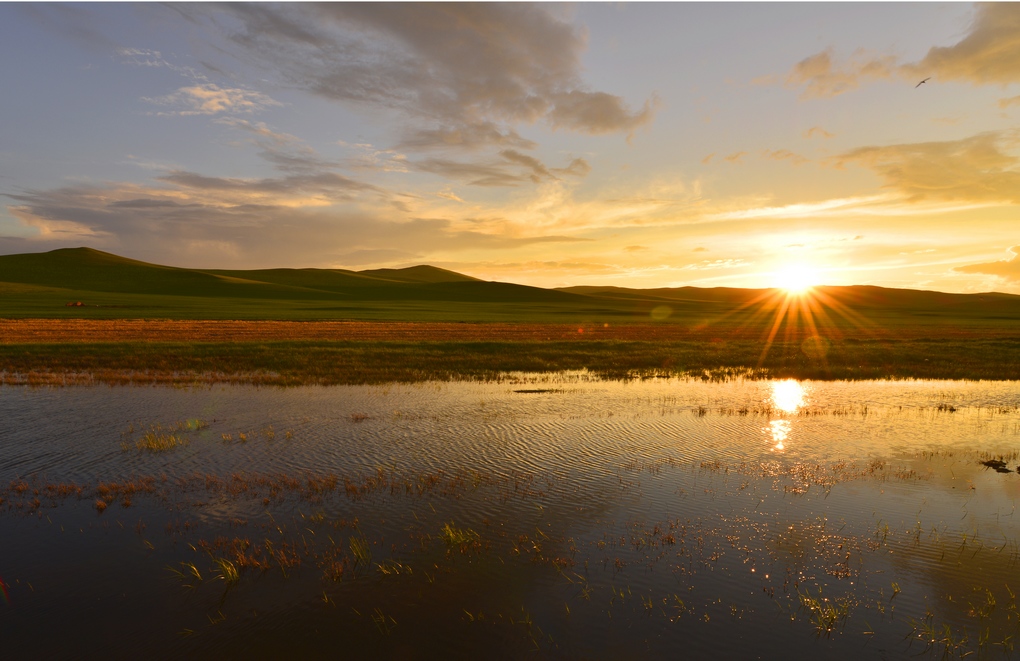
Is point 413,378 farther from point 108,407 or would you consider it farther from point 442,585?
point 442,585

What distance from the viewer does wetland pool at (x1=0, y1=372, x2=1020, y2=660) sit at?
9.16m

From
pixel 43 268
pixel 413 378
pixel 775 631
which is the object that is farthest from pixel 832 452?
pixel 43 268

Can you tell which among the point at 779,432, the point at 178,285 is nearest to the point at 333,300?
the point at 178,285

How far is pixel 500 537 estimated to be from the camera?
12.6 meters

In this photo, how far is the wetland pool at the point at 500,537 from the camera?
9.16 metres

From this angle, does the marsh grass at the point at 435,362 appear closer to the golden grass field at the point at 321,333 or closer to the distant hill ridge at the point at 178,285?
the golden grass field at the point at 321,333

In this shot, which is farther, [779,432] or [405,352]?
[405,352]

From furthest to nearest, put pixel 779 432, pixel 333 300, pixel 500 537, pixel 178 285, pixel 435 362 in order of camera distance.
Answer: pixel 178 285 → pixel 333 300 → pixel 435 362 → pixel 779 432 → pixel 500 537

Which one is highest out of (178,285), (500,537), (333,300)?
(178,285)

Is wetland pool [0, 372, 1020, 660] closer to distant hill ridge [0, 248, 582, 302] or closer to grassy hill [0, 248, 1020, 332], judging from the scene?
grassy hill [0, 248, 1020, 332]

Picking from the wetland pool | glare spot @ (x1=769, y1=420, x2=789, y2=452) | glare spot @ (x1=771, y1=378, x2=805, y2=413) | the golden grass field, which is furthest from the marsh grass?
the wetland pool

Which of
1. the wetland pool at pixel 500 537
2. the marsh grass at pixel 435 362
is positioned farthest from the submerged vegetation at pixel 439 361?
the wetland pool at pixel 500 537

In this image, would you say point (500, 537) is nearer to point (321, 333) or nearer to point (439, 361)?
point (439, 361)

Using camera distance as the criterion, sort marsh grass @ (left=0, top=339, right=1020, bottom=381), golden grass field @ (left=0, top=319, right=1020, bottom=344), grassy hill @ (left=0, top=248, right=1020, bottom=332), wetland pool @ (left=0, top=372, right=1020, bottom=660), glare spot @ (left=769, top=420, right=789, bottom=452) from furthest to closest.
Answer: grassy hill @ (left=0, top=248, right=1020, bottom=332)
golden grass field @ (left=0, top=319, right=1020, bottom=344)
marsh grass @ (left=0, top=339, right=1020, bottom=381)
glare spot @ (left=769, top=420, right=789, bottom=452)
wetland pool @ (left=0, top=372, right=1020, bottom=660)
